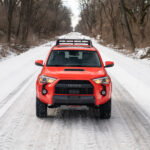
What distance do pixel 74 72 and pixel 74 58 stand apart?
101 cm

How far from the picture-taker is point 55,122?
6.16 meters

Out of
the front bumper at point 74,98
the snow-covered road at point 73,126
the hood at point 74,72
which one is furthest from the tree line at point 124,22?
the front bumper at point 74,98

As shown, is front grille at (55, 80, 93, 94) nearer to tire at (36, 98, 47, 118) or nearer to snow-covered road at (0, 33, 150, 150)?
snow-covered road at (0, 33, 150, 150)

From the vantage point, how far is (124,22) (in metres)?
52.5

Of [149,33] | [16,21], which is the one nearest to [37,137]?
[149,33]

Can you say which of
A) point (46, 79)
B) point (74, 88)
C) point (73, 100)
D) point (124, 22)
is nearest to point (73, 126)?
point (73, 100)

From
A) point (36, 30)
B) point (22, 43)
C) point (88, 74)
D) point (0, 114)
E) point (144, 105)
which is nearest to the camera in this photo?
point (88, 74)

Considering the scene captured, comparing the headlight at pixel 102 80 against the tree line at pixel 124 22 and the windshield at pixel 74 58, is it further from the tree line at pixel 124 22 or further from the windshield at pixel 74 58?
the tree line at pixel 124 22

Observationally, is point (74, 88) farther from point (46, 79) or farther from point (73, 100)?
point (46, 79)

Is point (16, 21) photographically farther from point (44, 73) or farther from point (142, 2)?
point (44, 73)

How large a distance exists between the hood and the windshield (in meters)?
0.35

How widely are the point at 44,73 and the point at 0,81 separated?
16.9 feet

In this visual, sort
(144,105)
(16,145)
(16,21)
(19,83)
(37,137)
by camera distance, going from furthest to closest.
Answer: (16,21), (19,83), (144,105), (37,137), (16,145)

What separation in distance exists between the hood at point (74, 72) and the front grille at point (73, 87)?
84mm
